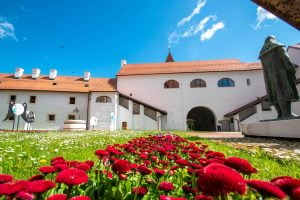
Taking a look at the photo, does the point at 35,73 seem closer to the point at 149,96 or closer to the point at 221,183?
the point at 149,96

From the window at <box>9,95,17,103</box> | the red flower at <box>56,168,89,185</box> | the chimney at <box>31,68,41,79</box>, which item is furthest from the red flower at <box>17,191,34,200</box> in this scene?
the chimney at <box>31,68,41,79</box>

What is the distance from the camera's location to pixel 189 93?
1296 inches

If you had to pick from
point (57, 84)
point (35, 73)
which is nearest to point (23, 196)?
point (57, 84)

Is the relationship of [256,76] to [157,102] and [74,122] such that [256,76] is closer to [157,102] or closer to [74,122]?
[157,102]

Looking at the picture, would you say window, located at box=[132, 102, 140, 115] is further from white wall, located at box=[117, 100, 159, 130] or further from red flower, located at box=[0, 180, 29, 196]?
red flower, located at box=[0, 180, 29, 196]

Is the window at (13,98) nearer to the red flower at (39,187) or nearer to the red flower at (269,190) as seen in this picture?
the red flower at (39,187)

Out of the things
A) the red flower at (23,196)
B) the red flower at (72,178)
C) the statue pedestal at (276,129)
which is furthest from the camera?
the statue pedestal at (276,129)

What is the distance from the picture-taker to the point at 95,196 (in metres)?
1.69

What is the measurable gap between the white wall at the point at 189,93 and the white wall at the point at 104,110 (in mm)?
4967

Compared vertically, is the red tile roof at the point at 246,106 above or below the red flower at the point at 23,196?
above

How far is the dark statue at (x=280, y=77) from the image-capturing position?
9.13m

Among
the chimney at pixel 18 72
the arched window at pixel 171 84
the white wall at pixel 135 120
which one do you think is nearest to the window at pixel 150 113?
the white wall at pixel 135 120

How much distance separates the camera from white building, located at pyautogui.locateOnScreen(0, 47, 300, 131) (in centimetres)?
2934

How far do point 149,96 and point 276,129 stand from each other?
25.5m
